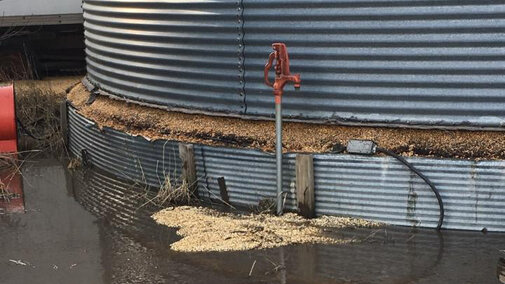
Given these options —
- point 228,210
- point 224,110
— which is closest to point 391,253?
point 228,210

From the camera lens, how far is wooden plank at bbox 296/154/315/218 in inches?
305

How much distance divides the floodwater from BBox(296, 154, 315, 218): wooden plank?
53cm

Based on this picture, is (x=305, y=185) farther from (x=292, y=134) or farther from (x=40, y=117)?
(x=40, y=117)

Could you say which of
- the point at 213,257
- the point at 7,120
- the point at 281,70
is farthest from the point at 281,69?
the point at 7,120

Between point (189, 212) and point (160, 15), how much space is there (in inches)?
95.4

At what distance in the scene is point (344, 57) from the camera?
7840 millimetres

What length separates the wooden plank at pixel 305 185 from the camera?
775cm

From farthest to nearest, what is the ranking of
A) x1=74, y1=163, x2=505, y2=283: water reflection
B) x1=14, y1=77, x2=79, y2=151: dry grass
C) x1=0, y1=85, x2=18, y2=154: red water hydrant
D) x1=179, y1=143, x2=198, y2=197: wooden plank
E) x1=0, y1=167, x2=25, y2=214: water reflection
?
x1=14, y1=77, x2=79, y2=151: dry grass, x1=0, y1=85, x2=18, y2=154: red water hydrant, x1=0, y1=167, x2=25, y2=214: water reflection, x1=179, y1=143, x2=198, y2=197: wooden plank, x1=74, y1=163, x2=505, y2=283: water reflection

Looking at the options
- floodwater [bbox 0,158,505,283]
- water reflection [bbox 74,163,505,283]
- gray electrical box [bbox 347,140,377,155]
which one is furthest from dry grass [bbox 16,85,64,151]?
gray electrical box [bbox 347,140,377,155]

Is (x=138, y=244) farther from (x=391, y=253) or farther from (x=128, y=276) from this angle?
(x=391, y=253)

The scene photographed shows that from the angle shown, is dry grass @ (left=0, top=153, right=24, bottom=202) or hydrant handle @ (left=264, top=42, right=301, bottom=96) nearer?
hydrant handle @ (left=264, top=42, right=301, bottom=96)

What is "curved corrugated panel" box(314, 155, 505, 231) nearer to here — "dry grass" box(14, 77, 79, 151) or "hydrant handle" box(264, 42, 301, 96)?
"hydrant handle" box(264, 42, 301, 96)

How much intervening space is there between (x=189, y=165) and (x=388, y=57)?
2.36m

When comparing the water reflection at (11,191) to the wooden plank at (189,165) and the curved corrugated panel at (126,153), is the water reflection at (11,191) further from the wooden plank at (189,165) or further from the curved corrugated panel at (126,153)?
the wooden plank at (189,165)
